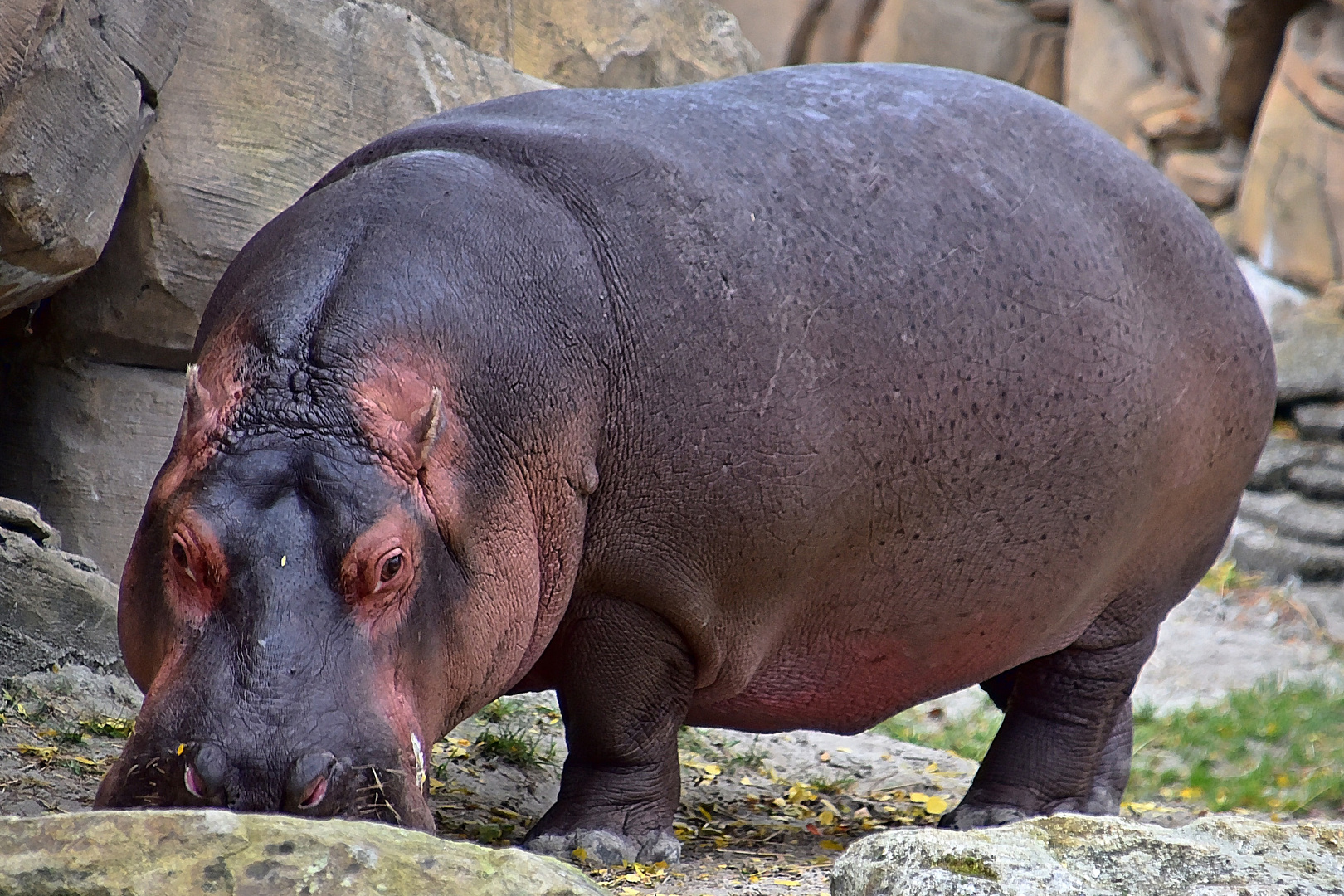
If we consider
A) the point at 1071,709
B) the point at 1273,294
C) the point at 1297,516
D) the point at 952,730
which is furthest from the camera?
the point at 1273,294

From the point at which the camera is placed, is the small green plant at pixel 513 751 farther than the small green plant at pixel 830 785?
No

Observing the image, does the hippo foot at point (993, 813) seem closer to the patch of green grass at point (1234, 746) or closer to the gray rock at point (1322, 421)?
the patch of green grass at point (1234, 746)

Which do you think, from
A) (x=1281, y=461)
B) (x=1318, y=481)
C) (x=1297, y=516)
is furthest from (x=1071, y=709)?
(x=1281, y=461)

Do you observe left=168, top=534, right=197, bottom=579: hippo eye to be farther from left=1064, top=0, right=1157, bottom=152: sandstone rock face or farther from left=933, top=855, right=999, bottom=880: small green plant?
left=1064, top=0, right=1157, bottom=152: sandstone rock face

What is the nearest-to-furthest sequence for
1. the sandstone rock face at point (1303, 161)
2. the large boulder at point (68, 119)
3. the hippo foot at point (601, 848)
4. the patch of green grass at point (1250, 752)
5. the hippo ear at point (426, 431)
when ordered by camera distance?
the hippo ear at point (426, 431)
the hippo foot at point (601, 848)
the large boulder at point (68, 119)
the patch of green grass at point (1250, 752)
the sandstone rock face at point (1303, 161)

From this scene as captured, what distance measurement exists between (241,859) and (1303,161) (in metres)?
10.2

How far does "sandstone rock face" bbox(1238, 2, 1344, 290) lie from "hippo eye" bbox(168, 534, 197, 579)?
30.8 ft

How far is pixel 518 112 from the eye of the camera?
3553 millimetres

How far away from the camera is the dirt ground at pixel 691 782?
3.48 meters

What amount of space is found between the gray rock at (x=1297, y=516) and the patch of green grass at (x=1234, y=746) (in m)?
1.90

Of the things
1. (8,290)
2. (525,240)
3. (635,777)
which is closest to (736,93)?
(525,240)

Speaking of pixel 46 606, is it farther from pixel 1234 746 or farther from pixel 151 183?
pixel 1234 746

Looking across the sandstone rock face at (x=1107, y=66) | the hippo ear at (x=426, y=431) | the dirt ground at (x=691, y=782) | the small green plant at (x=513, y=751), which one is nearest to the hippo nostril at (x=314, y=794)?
the hippo ear at (x=426, y=431)

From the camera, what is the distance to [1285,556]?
960cm
